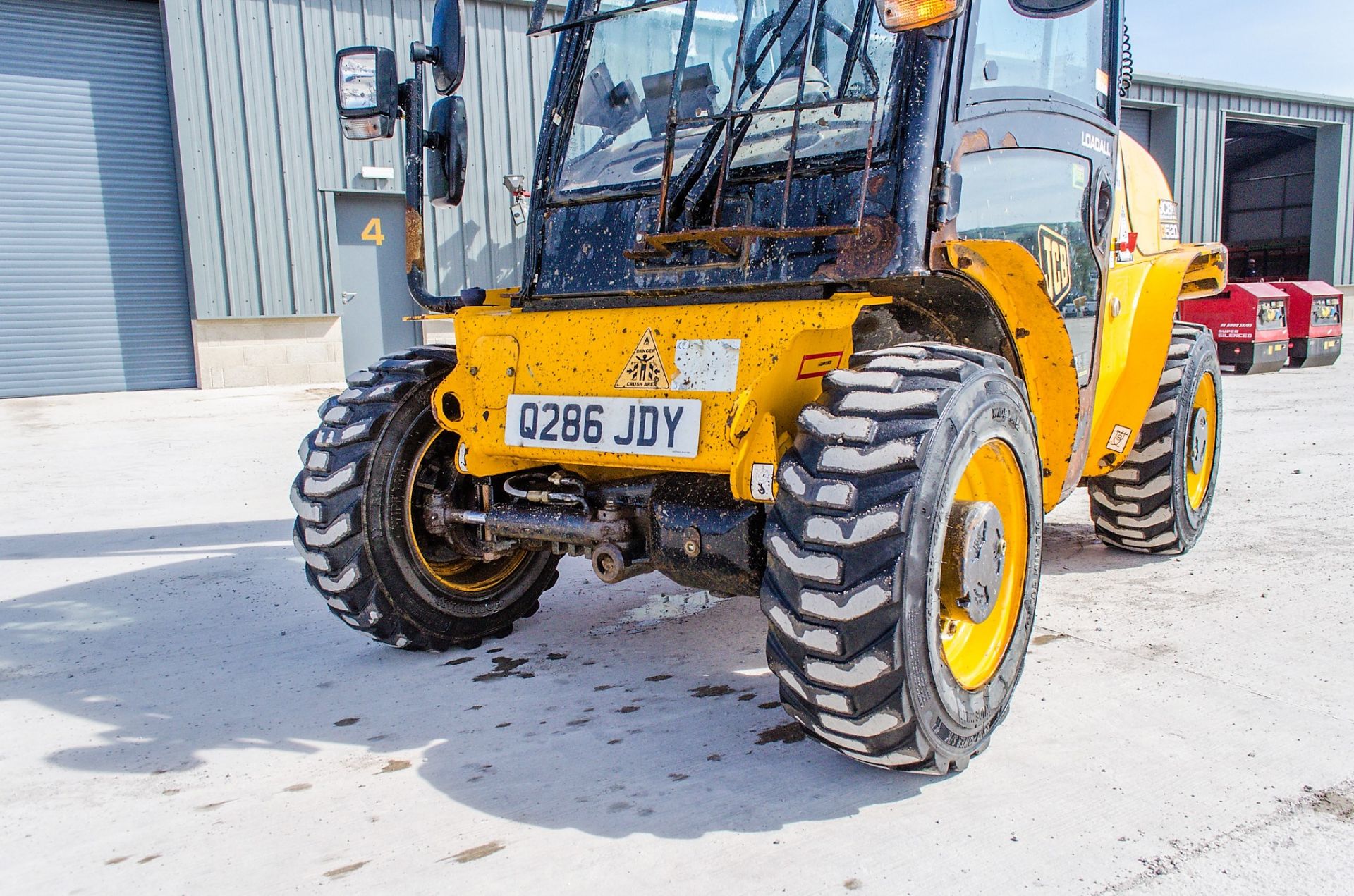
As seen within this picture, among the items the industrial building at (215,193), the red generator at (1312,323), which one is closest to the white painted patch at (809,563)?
the industrial building at (215,193)

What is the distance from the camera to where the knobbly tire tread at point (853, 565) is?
2691mm

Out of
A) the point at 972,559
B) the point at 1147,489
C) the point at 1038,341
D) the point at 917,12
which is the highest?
the point at 917,12

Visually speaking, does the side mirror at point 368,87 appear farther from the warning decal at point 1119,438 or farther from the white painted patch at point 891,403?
the warning decal at point 1119,438

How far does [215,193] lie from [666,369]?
46.0 feet

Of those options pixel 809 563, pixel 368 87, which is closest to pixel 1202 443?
pixel 809 563

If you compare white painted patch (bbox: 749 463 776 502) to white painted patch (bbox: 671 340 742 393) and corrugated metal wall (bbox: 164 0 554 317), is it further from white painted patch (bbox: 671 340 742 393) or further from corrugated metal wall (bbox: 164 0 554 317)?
corrugated metal wall (bbox: 164 0 554 317)

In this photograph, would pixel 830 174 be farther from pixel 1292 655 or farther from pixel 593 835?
pixel 1292 655

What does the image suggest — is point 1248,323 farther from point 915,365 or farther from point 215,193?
point 215,193

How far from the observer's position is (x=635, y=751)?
329cm

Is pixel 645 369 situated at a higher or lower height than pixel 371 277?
lower

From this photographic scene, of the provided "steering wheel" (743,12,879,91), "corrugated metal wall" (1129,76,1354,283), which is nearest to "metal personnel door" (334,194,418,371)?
"steering wheel" (743,12,879,91)

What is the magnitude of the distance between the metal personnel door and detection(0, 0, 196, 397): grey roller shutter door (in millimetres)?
2335

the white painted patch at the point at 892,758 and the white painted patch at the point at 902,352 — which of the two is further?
the white painted patch at the point at 902,352

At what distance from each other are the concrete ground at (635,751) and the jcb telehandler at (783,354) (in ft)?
0.96
